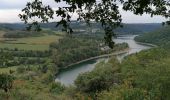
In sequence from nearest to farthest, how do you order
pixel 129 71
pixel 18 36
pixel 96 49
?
pixel 129 71 < pixel 96 49 < pixel 18 36

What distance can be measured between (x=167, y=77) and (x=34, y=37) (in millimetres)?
95705

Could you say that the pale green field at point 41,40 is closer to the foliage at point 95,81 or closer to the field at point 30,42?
the field at point 30,42

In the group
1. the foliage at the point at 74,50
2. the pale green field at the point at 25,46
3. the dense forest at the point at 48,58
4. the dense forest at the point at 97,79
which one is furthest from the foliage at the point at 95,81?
the pale green field at the point at 25,46

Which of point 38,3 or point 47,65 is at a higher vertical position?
point 38,3

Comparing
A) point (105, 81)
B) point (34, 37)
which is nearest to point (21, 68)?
point (105, 81)

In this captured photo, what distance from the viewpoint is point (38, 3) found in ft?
17.8

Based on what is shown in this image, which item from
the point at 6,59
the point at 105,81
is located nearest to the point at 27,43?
the point at 105,81

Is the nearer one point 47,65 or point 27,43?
point 47,65

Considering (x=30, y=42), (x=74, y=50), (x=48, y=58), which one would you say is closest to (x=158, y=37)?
(x=74, y=50)

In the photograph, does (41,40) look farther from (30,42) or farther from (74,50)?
(74,50)

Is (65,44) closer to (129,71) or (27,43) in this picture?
(27,43)

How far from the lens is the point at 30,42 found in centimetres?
11000

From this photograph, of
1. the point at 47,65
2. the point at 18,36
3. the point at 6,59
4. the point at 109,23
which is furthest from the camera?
the point at 18,36

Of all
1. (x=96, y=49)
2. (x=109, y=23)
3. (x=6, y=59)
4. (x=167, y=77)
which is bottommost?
(x=96, y=49)
